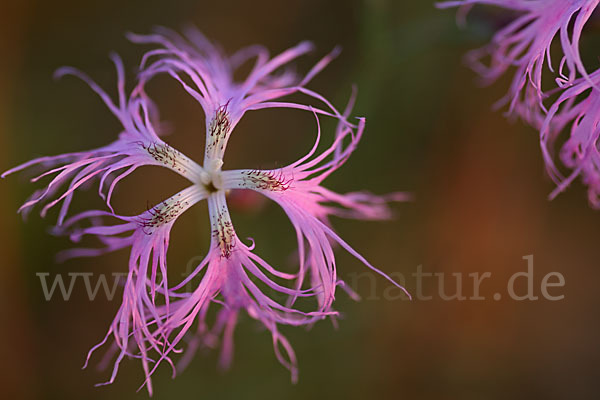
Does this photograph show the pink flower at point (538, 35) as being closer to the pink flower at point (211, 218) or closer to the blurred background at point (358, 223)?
the pink flower at point (211, 218)

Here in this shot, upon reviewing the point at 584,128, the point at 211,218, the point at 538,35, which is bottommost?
the point at 211,218

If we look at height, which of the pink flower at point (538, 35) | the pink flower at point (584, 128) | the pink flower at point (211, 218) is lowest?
the pink flower at point (211, 218)

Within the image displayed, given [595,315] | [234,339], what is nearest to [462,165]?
[595,315]

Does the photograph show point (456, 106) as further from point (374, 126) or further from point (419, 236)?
point (419, 236)

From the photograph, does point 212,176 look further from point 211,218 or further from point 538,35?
point 538,35

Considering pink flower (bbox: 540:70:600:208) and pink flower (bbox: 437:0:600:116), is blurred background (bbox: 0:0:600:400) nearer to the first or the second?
pink flower (bbox: 437:0:600:116)

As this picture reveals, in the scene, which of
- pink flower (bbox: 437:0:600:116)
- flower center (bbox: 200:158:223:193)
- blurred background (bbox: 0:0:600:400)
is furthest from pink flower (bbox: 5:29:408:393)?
blurred background (bbox: 0:0:600:400)

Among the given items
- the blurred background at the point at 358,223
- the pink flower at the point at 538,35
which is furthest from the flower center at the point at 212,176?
the blurred background at the point at 358,223

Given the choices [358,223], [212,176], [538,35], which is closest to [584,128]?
[538,35]
